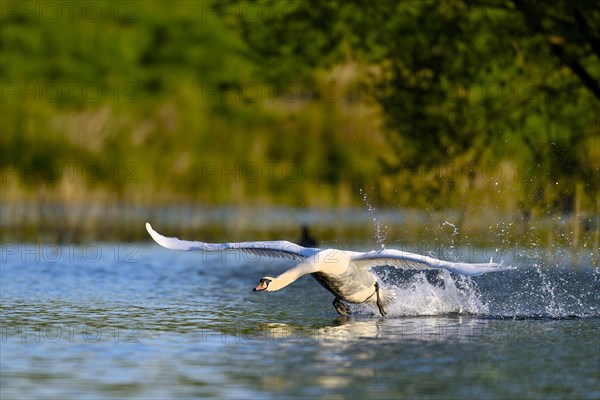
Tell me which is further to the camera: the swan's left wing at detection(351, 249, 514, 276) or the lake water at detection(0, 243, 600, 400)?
the swan's left wing at detection(351, 249, 514, 276)

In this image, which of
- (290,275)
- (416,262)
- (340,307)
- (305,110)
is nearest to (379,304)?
(340,307)

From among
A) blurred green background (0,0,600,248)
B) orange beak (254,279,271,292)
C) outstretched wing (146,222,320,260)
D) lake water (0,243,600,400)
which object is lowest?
lake water (0,243,600,400)

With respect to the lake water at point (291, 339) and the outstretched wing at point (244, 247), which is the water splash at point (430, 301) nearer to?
the lake water at point (291, 339)

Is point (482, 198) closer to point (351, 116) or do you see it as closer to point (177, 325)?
point (177, 325)

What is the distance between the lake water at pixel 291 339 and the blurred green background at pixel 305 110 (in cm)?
365

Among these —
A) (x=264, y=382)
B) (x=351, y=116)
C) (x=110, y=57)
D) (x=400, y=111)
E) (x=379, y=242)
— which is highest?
(x=110, y=57)

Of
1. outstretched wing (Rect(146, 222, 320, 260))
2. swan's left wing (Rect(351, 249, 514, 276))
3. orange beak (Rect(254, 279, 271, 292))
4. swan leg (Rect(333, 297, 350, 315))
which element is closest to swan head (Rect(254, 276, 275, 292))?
orange beak (Rect(254, 279, 271, 292))

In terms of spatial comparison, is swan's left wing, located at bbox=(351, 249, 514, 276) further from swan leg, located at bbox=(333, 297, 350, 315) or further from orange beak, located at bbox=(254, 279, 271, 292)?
orange beak, located at bbox=(254, 279, 271, 292)

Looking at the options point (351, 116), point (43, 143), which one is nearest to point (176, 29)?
point (351, 116)

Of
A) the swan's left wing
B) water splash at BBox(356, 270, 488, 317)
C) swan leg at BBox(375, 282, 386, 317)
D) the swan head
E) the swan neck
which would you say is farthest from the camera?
water splash at BBox(356, 270, 488, 317)

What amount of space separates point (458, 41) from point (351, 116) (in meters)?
20.4

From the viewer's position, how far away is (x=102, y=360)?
40.2 ft

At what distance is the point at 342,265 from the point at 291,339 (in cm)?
193

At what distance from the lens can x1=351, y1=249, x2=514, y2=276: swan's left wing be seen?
15.1 meters
